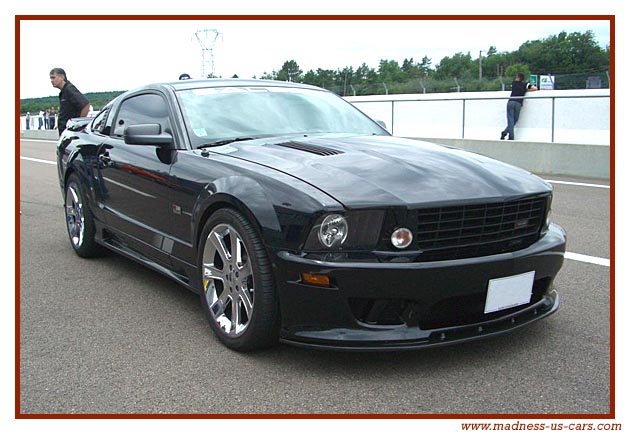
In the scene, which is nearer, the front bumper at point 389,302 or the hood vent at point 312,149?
the front bumper at point 389,302

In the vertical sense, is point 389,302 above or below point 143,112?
below

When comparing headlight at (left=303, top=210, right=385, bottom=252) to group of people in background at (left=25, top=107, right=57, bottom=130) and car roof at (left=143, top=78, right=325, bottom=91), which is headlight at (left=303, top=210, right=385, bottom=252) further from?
group of people in background at (left=25, top=107, right=57, bottom=130)

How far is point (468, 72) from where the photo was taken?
181ft

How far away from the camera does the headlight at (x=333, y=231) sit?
3.26 m

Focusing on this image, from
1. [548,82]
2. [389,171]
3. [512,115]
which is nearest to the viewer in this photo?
[389,171]

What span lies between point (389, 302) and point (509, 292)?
0.63 metres

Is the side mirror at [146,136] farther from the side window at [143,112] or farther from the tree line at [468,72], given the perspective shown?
the tree line at [468,72]

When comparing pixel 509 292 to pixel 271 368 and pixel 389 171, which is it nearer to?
pixel 389 171

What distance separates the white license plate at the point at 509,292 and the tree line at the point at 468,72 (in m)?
10.7

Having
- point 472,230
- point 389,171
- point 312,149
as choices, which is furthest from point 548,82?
point 472,230

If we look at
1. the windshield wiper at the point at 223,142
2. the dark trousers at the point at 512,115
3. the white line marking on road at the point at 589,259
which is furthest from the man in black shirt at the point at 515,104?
the windshield wiper at the point at 223,142

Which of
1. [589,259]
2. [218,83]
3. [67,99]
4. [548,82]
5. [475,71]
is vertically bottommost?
[589,259]

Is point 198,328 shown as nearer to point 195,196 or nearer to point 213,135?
point 195,196

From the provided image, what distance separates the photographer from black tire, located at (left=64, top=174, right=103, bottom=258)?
588cm
